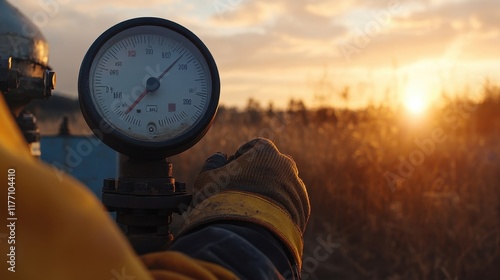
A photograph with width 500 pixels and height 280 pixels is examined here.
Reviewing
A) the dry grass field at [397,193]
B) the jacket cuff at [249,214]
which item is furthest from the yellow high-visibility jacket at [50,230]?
the dry grass field at [397,193]

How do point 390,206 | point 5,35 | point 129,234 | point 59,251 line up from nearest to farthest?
point 59,251, point 129,234, point 5,35, point 390,206

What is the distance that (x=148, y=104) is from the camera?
4.32 feet

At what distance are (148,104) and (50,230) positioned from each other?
0.84 meters

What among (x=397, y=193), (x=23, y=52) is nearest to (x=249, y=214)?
(x=23, y=52)

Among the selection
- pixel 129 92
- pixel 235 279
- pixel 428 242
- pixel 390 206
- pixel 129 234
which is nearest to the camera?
pixel 235 279

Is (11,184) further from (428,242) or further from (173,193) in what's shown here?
(428,242)

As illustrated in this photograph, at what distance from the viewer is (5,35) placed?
158cm

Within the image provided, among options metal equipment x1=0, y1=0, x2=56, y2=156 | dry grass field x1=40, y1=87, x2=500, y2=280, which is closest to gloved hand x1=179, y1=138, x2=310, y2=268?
metal equipment x1=0, y1=0, x2=56, y2=156

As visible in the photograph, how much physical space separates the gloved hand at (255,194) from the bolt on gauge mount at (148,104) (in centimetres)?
7

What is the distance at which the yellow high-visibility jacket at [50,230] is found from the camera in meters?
0.49

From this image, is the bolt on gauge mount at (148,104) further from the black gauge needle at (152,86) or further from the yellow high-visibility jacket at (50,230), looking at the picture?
the yellow high-visibility jacket at (50,230)

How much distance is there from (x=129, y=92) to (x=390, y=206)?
321cm

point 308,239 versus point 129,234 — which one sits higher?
point 129,234

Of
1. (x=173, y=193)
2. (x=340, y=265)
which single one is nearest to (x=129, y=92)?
(x=173, y=193)
